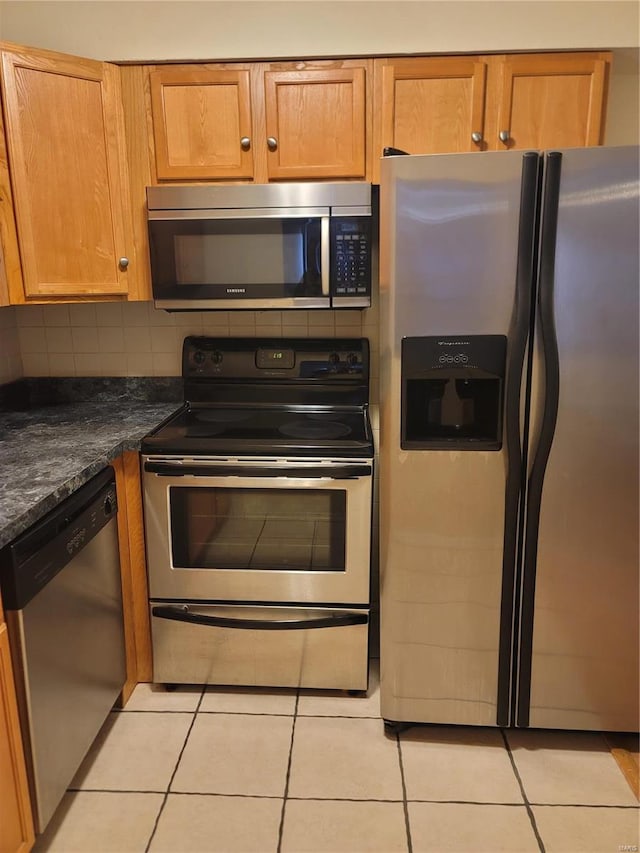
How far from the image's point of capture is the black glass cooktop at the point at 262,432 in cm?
200

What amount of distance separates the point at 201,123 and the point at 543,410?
1.49m

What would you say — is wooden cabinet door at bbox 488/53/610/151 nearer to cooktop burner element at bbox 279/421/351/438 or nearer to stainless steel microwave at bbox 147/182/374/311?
stainless steel microwave at bbox 147/182/374/311

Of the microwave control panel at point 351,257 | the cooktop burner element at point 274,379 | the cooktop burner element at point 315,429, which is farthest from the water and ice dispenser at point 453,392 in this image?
the cooktop burner element at point 274,379

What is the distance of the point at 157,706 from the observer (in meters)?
2.15

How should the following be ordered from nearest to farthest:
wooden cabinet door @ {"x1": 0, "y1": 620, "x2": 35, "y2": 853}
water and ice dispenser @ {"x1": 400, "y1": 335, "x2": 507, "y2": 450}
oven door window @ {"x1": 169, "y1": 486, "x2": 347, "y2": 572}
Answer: wooden cabinet door @ {"x1": 0, "y1": 620, "x2": 35, "y2": 853}
water and ice dispenser @ {"x1": 400, "y1": 335, "x2": 507, "y2": 450}
oven door window @ {"x1": 169, "y1": 486, "x2": 347, "y2": 572}

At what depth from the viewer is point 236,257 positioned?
2.17 m

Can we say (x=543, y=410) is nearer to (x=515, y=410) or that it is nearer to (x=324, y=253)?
(x=515, y=410)

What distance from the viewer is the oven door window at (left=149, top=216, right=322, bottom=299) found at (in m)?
2.13

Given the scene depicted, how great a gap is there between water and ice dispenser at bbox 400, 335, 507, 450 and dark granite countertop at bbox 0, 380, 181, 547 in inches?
36.1

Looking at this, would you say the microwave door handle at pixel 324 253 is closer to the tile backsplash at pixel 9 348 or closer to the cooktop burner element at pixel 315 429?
the cooktop burner element at pixel 315 429

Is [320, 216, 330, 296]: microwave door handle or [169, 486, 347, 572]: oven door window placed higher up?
[320, 216, 330, 296]: microwave door handle

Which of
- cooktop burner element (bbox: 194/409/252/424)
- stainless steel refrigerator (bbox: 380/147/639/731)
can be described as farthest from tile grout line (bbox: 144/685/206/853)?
cooktop burner element (bbox: 194/409/252/424)

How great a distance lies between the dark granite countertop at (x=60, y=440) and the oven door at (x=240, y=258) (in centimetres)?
49

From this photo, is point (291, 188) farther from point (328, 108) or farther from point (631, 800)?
point (631, 800)
